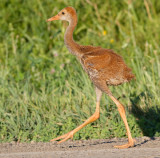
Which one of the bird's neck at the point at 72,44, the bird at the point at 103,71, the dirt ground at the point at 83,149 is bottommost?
the dirt ground at the point at 83,149

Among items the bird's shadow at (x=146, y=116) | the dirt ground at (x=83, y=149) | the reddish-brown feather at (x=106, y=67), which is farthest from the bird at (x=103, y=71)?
the bird's shadow at (x=146, y=116)

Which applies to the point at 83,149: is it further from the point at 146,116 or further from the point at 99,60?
the point at 146,116

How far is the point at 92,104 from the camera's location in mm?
6988

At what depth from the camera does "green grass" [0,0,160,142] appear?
253 inches

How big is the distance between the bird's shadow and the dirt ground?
352mm

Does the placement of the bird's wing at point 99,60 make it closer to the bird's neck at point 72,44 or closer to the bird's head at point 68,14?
the bird's neck at point 72,44

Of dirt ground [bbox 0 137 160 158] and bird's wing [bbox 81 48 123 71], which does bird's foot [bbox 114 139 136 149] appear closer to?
dirt ground [bbox 0 137 160 158]

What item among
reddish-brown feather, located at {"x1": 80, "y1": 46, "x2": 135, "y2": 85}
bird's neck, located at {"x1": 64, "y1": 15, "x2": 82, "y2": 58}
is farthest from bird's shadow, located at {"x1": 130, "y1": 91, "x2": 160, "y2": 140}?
bird's neck, located at {"x1": 64, "y1": 15, "x2": 82, "y2": 58}

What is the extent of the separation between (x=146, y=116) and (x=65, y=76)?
212cm

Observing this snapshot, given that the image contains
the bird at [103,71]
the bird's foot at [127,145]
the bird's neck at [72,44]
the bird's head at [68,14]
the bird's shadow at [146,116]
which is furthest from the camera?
the bird's head at [68,14]

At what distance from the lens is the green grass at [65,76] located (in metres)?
6.41

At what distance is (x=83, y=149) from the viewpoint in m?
5.34

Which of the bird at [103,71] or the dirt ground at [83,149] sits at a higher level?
the bird at [103,71]

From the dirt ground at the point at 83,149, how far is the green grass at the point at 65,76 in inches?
12.1
